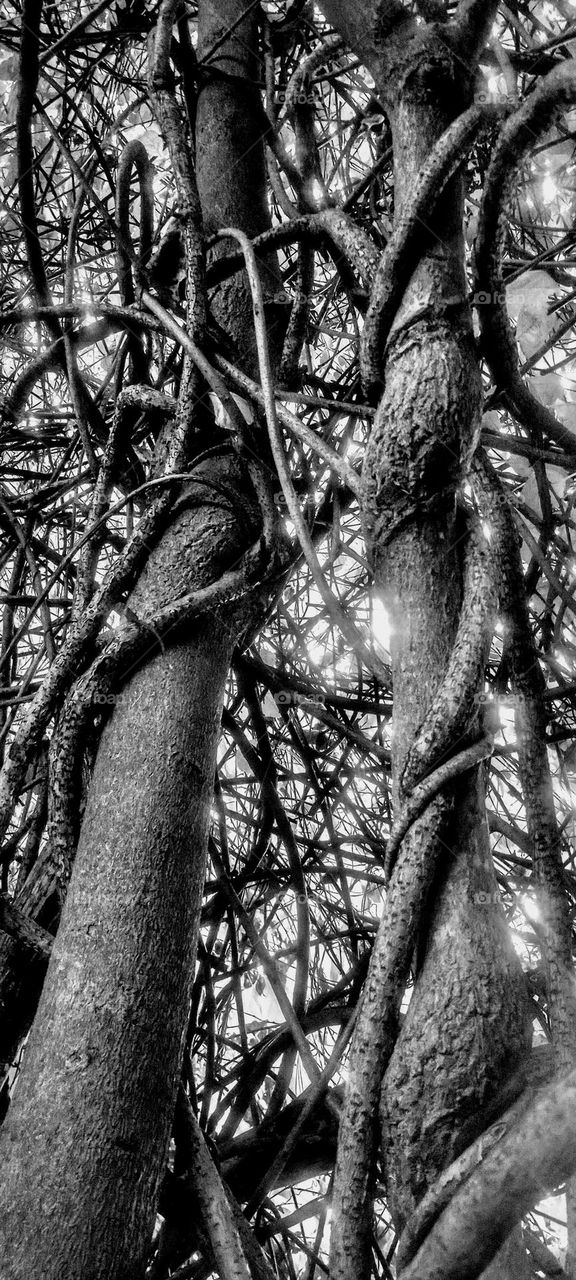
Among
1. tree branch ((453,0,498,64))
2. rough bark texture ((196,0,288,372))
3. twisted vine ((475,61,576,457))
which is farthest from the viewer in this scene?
rough bark texture ((196,0,288,372))

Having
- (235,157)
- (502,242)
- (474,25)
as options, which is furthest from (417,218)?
(235,157)

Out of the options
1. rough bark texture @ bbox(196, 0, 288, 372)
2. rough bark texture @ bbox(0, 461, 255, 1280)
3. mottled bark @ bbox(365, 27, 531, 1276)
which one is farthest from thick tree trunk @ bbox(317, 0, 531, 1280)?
rough bark texture @ bbox(196, 0, 288, 372)

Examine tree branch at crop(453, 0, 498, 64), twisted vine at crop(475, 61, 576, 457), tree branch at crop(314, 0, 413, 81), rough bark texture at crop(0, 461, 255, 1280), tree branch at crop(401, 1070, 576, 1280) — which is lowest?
tree branch at crop(401, 1070, 576, 1280)

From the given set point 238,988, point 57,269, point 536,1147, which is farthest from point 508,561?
point 57,269

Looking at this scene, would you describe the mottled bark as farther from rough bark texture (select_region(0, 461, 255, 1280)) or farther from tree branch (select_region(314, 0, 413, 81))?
rough bark texture (select_region(0, 461, 255, 1280))

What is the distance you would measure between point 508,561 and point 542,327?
17.4 inches

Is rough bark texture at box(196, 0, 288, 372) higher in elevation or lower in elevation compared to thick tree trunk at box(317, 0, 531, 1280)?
higher

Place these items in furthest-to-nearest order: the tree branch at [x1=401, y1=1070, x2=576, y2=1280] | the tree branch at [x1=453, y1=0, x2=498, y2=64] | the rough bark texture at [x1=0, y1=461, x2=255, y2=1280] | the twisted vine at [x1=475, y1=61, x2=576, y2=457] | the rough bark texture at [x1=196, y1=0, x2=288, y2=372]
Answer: the rough bark texture at [x1=196, y1=0, x2=288, y2=372] < the tree branch at [x1=453, y1=0, x2=498, y2=64] < the twisted vine at [x1=475, y1=61, x2=576, y2=457] < the rough bark texture at [x1=0, y1=461, x2=255, y2=1280] < the tree branch at [x1=401, y1=1070, x2=576, y2=1280]

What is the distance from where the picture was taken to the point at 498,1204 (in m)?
0.44

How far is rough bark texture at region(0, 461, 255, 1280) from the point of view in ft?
1.87

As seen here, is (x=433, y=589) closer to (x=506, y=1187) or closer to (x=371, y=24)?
(x=506, y=1187)

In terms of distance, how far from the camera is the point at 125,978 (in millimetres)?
665

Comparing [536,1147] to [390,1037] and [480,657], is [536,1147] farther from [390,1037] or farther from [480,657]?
[480,657]

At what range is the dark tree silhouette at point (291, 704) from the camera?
1.72 feet
